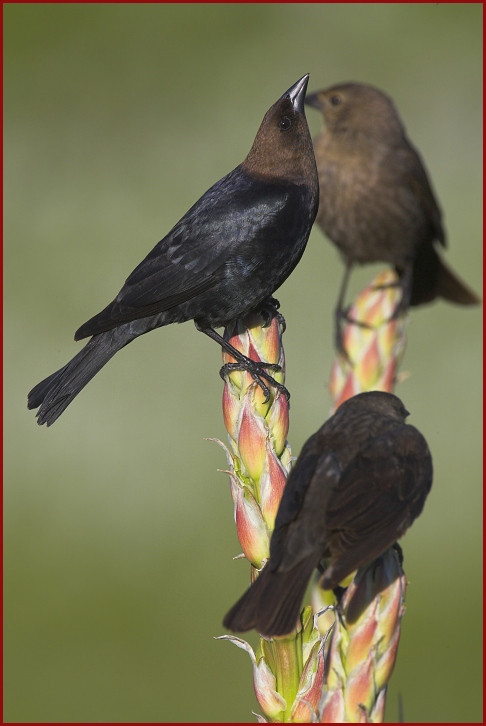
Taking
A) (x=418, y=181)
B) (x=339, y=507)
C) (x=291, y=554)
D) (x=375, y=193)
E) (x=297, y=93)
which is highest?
(x=418, y=181)

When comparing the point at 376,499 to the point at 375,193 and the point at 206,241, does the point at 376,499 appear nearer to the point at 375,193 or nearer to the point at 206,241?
the point at 206,241

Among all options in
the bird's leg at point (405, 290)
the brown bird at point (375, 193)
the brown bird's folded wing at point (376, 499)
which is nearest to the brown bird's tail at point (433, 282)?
the brown bird at point (375, 193)

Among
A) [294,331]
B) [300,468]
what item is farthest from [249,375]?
[294,331]

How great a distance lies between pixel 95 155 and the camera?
753 cm

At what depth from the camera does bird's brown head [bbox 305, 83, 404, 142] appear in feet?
16.7

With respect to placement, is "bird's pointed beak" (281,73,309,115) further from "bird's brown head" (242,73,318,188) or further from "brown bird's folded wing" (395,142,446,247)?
"brown bird's folded wing" (395,142,446,247)

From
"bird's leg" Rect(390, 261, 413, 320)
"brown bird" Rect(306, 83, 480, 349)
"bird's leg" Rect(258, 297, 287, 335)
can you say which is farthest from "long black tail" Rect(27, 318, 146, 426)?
"brown bird" Rect(306, 83, 480, 349)

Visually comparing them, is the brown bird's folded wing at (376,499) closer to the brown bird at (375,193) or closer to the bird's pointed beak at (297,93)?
the bird's pointed beak at (297,93)

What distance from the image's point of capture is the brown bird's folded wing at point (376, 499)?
6.38ft

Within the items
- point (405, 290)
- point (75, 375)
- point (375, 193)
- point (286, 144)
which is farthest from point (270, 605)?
point (375, 193)

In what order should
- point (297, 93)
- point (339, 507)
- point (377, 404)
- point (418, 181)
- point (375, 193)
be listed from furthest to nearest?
1. point (418, 181)
2. point (375, 193)
3. point (297, 93)
4. point (377, 404)
5. point (339, 507)

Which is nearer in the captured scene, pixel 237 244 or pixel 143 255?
pixel 237 244

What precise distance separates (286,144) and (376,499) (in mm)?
1096

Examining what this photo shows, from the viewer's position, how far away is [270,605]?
5.51ft
